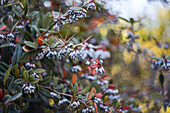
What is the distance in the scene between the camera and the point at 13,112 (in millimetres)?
918

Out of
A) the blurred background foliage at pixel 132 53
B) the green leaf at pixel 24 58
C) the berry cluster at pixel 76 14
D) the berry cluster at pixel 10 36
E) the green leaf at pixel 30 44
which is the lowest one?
Answer: the blurred background foliage at pixel 132 53

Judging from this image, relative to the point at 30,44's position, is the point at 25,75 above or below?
below

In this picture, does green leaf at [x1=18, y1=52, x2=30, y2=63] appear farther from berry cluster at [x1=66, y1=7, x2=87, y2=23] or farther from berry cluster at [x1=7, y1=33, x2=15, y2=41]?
berry cluster at [x1=66, y1=7, x2=87, y2=23]

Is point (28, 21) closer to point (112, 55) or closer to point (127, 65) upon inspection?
point (112, 55)

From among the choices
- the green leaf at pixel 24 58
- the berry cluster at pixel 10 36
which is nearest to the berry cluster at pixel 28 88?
the green leaf at pixel 24 58

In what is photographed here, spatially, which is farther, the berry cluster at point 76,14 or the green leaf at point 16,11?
the green leaf at point 16,11

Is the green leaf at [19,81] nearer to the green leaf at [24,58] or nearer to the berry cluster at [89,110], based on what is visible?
the green leaf at [24,58]

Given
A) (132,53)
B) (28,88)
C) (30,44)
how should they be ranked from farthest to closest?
(132,53)
(30,44)
(28,88)

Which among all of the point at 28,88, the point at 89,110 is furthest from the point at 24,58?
the point at 89,110

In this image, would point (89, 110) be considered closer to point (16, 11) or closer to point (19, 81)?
point (19, 81)

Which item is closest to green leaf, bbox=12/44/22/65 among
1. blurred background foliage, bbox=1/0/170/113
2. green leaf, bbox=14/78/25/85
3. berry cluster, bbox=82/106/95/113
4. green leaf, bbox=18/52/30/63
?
green leaf, bbox=18/52/30/63

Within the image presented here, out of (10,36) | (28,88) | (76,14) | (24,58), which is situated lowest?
(28,88)

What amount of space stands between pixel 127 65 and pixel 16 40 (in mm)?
1675

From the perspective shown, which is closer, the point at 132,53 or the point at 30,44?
the point at 30,44
